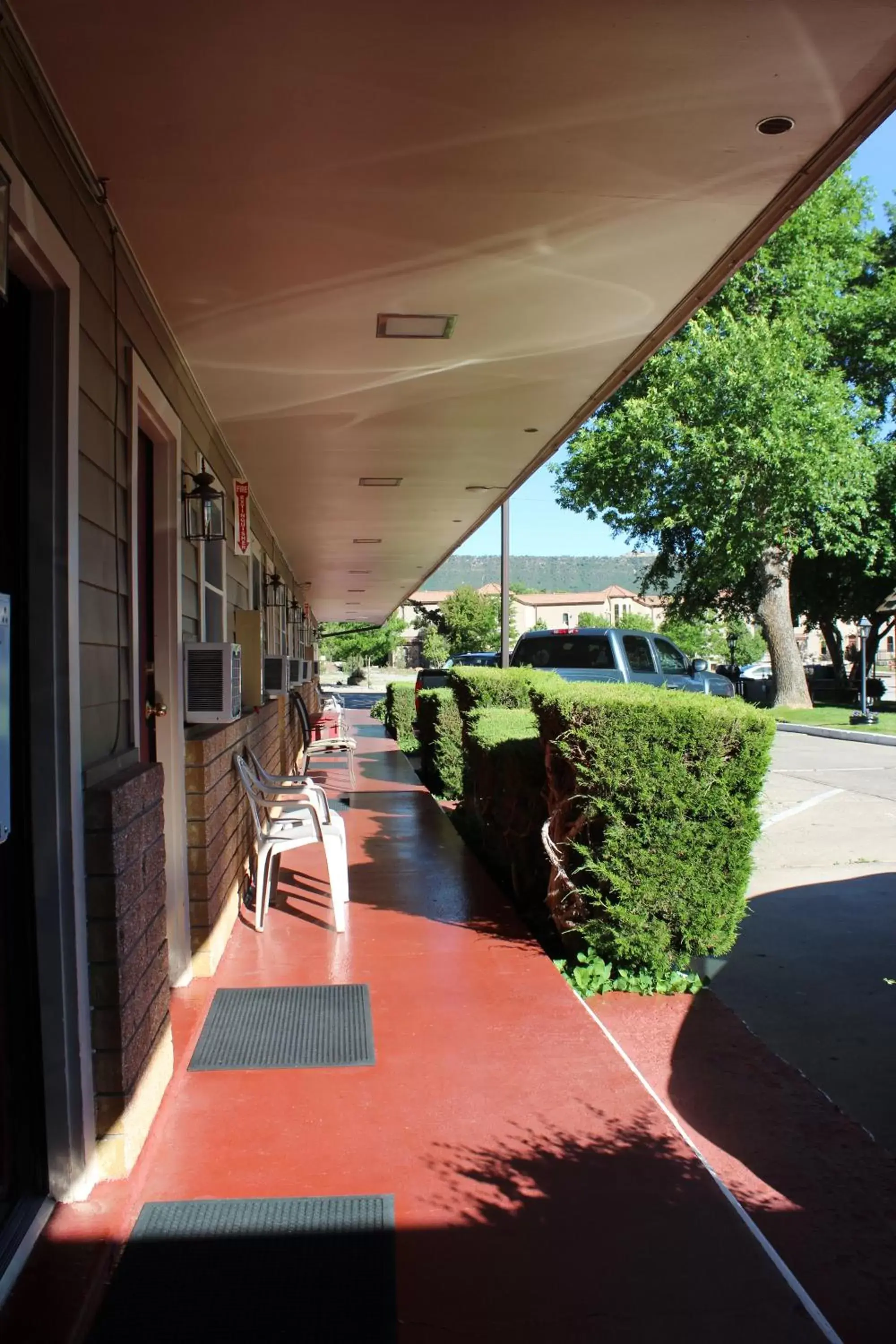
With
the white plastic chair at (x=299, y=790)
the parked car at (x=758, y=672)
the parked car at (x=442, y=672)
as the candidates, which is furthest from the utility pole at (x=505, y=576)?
the parked car at (x=758, y=672)

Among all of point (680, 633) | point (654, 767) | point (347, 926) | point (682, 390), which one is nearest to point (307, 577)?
point (682, 390)

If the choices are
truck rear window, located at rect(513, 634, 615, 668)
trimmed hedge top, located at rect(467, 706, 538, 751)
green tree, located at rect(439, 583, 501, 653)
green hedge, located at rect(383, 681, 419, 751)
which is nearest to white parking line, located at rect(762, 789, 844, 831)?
truck rear window, located at rect(513, 634, 615, 668)

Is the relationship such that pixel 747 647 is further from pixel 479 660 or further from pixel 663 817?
pixel 663 817

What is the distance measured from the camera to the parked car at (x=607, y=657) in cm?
1149

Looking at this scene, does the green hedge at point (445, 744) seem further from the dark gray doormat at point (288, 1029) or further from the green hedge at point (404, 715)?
the dark gray doormat at point (288, 1029)

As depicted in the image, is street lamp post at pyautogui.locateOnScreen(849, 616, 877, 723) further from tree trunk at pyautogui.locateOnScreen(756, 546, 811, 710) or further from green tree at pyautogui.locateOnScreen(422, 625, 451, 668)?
green tree at pyautogui.locateOnScreen(422, 625, 451, 668)

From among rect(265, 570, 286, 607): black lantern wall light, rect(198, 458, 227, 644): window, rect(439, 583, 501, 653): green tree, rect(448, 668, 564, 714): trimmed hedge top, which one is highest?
rect(439, 583, 501, 653): green tree

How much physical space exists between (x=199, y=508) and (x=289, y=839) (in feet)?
5.99

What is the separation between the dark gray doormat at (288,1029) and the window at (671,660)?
823cm

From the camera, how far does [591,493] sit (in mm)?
25000

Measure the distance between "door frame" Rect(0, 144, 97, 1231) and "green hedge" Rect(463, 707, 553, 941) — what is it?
9.77ft

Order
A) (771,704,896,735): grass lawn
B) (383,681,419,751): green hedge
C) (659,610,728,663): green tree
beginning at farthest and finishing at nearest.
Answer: (659,610,728,663): green tree, (771,704,896,735): grass lawn, (383,681,419,751): green hedge

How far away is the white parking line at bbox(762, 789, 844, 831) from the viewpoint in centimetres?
951

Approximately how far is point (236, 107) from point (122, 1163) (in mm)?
2726
